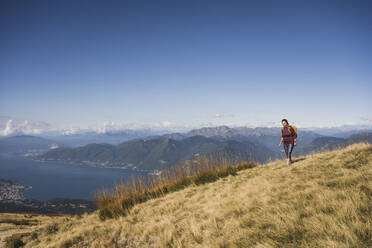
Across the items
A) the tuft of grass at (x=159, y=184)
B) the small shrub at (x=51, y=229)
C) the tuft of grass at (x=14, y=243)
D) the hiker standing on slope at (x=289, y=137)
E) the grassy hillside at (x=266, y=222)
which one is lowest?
the small shrub at (x=51, y=229)

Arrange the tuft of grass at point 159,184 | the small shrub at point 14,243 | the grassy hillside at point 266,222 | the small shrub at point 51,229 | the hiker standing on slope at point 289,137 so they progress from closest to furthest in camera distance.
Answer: the grassy hillside at point 266,222 < the small shrub at point 14,243 < the small shrub at point 51,229 < the tuft of grass at point 159,184 < the hiker standing on slope at point 289,137

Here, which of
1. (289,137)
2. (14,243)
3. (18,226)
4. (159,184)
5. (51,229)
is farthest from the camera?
(18,226)

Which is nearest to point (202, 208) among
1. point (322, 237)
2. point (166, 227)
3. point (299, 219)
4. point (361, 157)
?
point (166, 227)

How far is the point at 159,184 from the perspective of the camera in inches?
417

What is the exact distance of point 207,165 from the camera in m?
11.3


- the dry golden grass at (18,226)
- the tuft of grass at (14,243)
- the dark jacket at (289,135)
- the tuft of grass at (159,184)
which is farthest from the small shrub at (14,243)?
the dark jacket at (289,135)

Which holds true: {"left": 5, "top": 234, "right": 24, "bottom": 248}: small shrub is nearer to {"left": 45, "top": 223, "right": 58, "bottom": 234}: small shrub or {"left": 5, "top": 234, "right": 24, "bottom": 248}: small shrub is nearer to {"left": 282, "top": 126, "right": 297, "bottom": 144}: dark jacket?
{"left": 45, "top": 223, "right": 58, "bottom": 234}: small shrub

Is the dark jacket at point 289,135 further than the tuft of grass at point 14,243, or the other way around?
the dark jacket at point 289,135

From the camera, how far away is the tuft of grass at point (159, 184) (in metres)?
7.57

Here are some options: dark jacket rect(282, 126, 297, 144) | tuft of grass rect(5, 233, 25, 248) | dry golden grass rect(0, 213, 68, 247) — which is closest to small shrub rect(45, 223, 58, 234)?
dry golden grass rect(0, 213, 68, 247)

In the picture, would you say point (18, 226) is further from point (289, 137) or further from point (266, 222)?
point (289, 137)

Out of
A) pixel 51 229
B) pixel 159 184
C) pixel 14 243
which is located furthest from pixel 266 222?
pixel 51 229

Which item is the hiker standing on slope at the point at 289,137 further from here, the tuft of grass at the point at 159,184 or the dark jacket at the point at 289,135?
the tuft of grass at the point at 159,184

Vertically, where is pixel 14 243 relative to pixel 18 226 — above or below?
above
